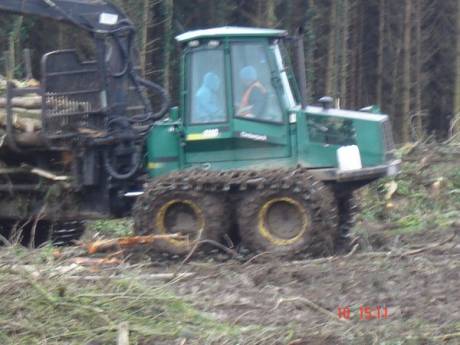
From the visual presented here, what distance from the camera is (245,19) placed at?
32.0m

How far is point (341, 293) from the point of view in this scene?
9.06m

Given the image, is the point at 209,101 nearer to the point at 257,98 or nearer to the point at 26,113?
the point at 257,98

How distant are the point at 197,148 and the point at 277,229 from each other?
1.29 metres

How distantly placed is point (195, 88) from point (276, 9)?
70.9 feet

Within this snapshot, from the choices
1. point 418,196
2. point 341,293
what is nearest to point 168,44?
point 418,196

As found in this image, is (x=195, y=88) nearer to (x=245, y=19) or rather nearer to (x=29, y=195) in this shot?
(x=29, y=195)

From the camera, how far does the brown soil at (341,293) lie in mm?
7566

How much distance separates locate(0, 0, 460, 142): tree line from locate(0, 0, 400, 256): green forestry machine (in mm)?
12165

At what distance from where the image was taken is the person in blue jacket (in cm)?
1130

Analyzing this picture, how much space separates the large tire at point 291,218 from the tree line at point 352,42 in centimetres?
1363

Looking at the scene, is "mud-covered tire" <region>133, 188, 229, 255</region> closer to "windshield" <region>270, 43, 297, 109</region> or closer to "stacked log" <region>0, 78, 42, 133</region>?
"windshield" <region>270, 43, 297, 109</region>
